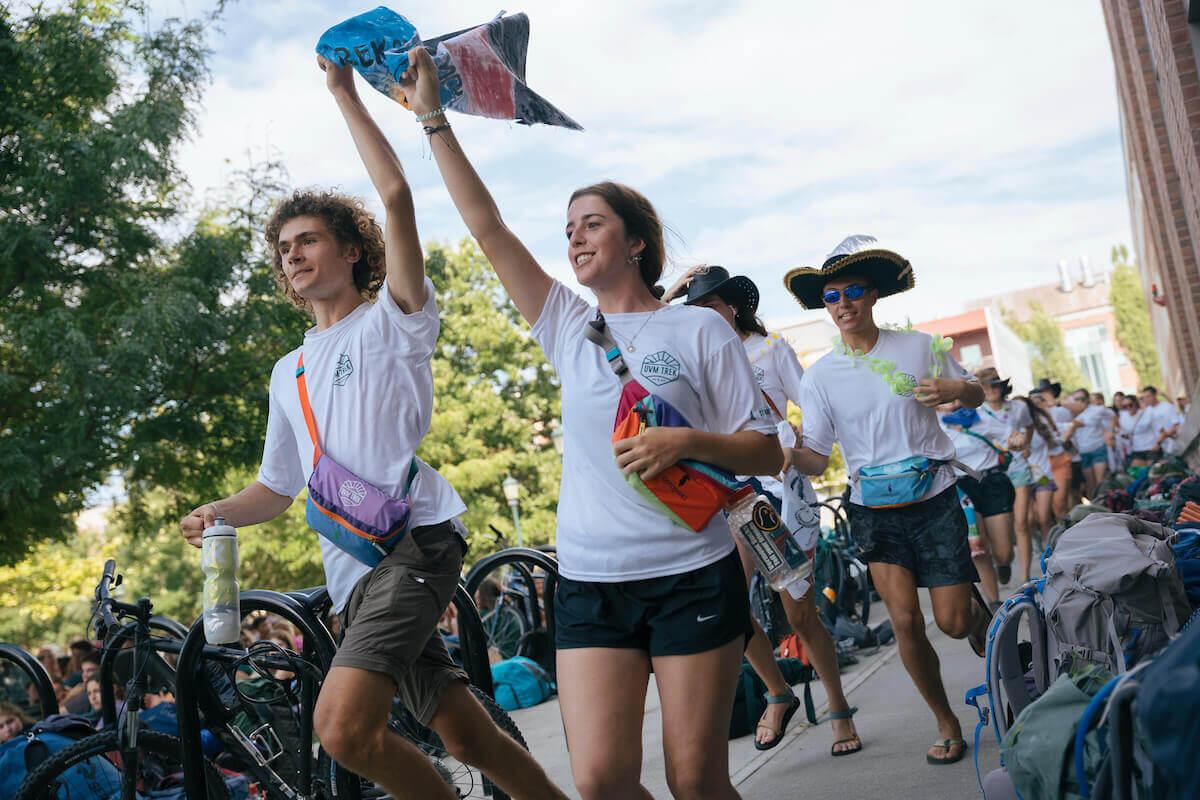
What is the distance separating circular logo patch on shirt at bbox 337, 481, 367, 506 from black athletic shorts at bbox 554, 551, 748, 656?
0.79 m

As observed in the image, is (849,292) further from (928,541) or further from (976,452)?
(976,452)

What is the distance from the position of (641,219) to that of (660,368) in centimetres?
57

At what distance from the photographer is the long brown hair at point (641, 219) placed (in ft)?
11.5

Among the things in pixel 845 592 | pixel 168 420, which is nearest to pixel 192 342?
pixel 168 420

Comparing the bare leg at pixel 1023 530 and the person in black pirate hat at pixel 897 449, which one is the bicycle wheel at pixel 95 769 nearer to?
the person in black pirate hat at pixel 897 449

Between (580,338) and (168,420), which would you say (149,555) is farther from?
(580,338)

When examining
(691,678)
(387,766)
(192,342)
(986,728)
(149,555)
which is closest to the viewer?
(691,678)

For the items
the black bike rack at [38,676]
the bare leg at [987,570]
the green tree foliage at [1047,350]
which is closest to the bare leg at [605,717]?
the black bike rack at [38,676]

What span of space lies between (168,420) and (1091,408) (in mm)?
14127

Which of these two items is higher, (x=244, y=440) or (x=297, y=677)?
(x=244, y=440)

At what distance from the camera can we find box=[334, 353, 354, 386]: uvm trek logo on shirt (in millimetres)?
3713

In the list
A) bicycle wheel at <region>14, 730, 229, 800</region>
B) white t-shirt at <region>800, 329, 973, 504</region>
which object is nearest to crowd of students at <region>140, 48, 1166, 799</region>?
bicycle wheel at <region>14, 730, 229, 800</region>

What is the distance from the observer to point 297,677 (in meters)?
4.67

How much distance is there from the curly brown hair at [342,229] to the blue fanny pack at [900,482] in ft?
7.93
